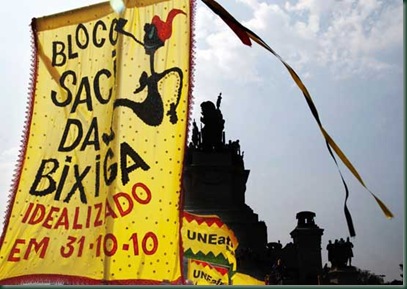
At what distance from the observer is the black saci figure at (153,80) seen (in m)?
4.50

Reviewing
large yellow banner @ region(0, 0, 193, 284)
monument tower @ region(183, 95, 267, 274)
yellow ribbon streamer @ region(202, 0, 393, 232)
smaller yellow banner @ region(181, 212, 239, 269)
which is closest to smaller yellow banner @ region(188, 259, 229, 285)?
smaller yellow banner @ region(181, 212, 239, 269)

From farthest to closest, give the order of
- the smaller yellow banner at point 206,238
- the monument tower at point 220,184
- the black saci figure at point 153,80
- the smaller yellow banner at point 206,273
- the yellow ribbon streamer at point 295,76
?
1. the monument tower at point 220,184
2. the smaller yellow banner at point 206,273
3. the smaller yellow banner at point 206,238
4. the black saci figure at point 153,80
5. the yellow ribbon streamer at point 295,76

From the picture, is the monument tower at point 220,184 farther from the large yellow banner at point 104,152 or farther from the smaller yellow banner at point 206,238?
the large yellow banner at point 104,152

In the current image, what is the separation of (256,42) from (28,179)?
92.3 inches

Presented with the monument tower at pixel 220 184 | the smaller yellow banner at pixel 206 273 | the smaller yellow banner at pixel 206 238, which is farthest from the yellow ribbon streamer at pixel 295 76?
the monument tower at pixel 220 184

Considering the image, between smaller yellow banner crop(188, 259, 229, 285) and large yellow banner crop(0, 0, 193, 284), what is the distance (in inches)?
422

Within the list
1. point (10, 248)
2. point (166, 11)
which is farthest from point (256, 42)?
point (10, 248)

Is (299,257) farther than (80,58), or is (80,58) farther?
(299,257)

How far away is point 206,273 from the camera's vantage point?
1473 cm

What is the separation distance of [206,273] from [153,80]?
11.0m

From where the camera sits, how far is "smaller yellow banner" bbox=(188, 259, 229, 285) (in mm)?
14598

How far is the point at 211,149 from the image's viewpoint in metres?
46.2

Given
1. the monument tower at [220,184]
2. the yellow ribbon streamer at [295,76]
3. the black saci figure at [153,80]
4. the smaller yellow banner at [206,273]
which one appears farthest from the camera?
the monument tower at [220,184]

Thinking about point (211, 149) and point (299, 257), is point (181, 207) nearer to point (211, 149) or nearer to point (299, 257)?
point (299, 257)
